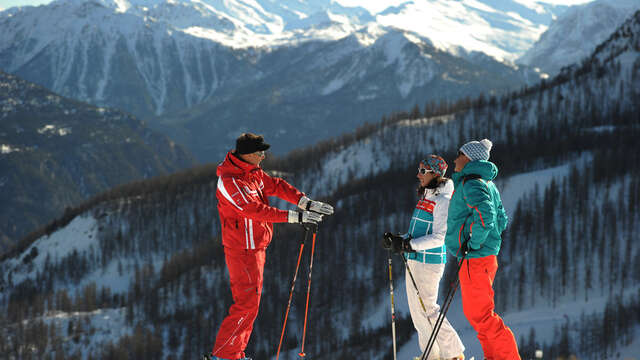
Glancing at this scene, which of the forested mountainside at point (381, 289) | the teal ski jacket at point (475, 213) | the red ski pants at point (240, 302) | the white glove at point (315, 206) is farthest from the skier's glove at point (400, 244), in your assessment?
the forested mountainside at point (381, 289)

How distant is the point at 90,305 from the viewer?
189 metres

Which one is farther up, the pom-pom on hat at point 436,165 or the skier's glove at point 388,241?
the pom-pom on hat at point 436,165

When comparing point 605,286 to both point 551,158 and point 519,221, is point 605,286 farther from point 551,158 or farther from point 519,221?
point 551,158

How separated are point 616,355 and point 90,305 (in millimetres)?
144975

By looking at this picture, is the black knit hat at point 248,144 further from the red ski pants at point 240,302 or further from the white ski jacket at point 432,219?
the white ski jacket at point 432,219

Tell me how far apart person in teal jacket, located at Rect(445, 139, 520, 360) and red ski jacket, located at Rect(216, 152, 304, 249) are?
342 centimetres

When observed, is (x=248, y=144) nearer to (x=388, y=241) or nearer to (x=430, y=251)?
(x=388, y=241)

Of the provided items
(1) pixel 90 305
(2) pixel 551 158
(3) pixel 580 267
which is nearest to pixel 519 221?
(3) pixel 580 267

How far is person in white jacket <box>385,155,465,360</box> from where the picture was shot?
12383 mm

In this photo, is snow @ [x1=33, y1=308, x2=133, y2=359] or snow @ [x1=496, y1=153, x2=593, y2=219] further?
snow @ [x1=496, y1=153, x2=593, y2=219]

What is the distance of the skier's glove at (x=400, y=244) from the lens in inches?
482

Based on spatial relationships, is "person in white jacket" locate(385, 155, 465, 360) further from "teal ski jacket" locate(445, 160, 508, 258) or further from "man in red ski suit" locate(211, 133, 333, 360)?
"man in red ski suit" locate(211, 133, 333, 360)

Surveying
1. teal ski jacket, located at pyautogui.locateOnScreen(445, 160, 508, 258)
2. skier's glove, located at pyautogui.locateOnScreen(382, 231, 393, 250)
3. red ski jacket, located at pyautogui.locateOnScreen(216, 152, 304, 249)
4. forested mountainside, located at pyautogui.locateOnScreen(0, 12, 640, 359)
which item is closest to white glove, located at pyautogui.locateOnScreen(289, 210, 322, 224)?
red ski jacket, located at pyautogui.locateOnScreen(216, 152, 304, 249)

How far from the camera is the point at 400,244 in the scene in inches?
484
